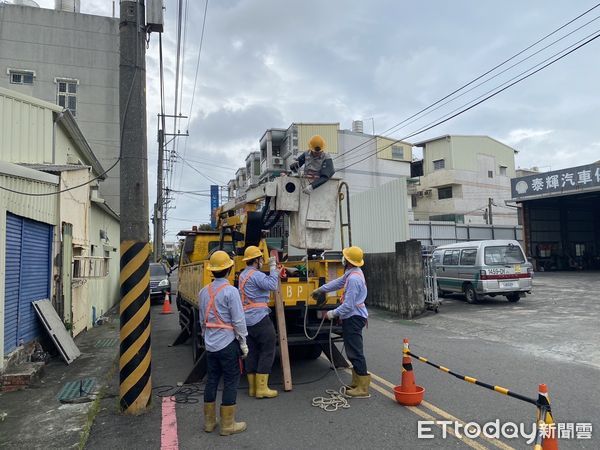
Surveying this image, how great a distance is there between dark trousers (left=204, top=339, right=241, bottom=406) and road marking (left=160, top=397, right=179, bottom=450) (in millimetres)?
506

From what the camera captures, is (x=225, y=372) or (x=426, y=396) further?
(x=426, y=396)

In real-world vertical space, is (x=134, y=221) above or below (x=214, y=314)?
above

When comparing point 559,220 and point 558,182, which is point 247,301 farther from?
Result: point 559,220

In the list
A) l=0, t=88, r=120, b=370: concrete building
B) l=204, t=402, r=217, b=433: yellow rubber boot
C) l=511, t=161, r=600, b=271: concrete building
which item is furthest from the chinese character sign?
l=204, t=402, r=217, b=433: yellow rubber boot

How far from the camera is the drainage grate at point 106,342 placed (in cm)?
1021

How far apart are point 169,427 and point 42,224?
5.77 metres

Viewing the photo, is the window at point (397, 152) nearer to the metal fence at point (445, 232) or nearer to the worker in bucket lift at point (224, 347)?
the metal fence at point (445, 232)

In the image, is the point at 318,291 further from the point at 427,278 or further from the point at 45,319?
the point at 427,278

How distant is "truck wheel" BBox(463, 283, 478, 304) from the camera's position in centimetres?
1545

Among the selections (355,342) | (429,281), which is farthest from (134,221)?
(429,281)

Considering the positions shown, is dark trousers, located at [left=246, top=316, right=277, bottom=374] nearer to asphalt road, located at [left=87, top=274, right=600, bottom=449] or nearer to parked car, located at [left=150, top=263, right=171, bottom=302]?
asphalt road, located at [left=87, top=274, right=600, bottom=449]

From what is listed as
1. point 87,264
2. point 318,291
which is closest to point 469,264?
point 318,291

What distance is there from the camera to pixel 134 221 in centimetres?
600

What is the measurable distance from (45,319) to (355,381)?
5867mm
